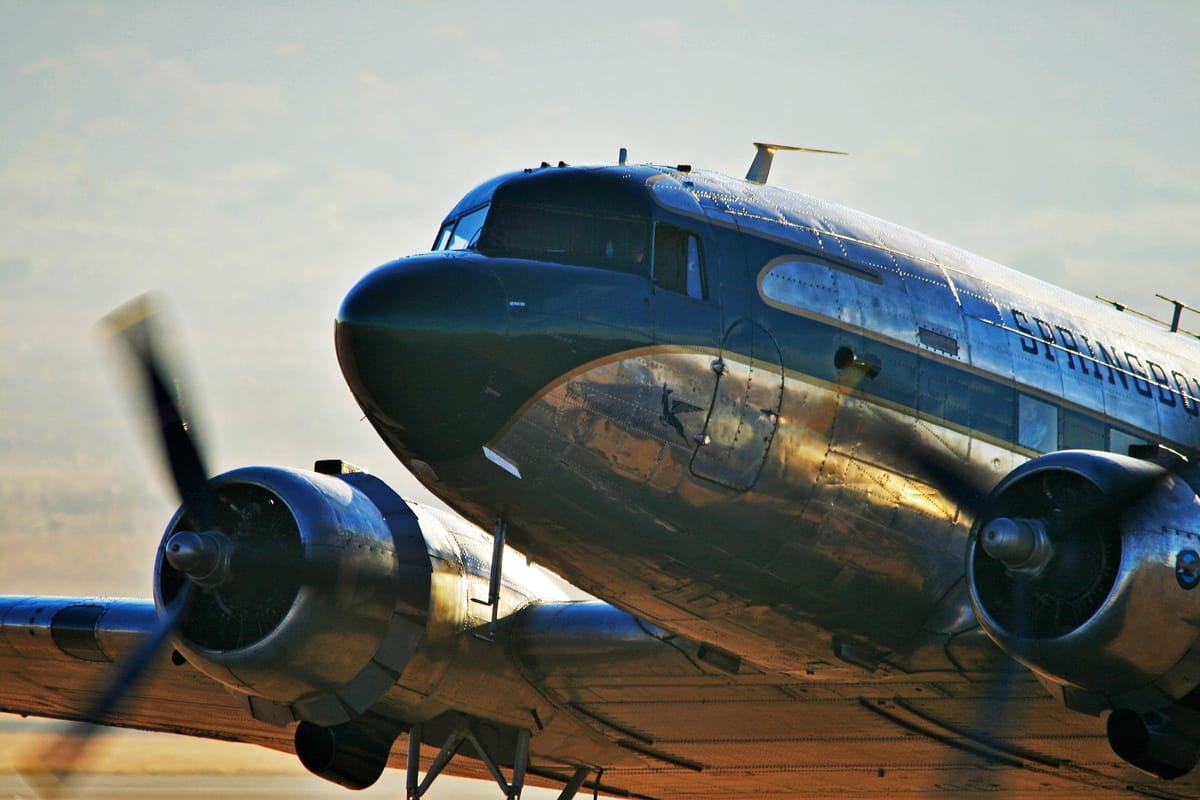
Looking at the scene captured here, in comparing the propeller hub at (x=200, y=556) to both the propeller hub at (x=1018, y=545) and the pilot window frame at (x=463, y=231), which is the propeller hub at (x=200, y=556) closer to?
the pilot window frame at (x=463, y=231)

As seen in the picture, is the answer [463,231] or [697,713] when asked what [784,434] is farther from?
[697,713]

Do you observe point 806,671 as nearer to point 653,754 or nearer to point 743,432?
point 743,432

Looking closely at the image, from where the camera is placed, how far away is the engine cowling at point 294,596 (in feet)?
44.5

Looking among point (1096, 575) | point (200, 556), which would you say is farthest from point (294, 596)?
point (1096, 575)

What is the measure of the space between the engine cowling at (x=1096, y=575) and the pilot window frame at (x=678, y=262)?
246cm

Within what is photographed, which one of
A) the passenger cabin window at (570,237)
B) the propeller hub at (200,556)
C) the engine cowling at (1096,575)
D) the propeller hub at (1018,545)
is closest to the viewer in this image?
the engine cowling at (1096,575)

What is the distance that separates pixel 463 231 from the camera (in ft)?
39.4

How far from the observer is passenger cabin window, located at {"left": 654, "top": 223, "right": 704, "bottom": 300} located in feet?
37.4

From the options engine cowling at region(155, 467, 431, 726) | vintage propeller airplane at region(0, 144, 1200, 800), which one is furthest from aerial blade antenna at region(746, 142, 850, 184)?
engine cowling at region(155, 467, 431, 726)

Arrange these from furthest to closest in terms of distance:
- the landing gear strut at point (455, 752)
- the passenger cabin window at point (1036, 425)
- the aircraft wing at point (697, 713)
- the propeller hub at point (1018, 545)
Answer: the landing gear strut at point (455, 752), the aircraft wing at point (697, 713), the passenger cabin window at point (1036, 425), the propeller hub at point (1018, 545)

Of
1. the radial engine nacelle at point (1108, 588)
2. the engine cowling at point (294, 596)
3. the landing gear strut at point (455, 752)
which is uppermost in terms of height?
the radial engine nacelle at point (1108, 588)

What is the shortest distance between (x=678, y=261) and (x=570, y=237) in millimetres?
750

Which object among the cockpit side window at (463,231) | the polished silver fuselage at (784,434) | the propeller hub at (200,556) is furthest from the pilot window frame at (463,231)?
the propeller hub at (200,556)

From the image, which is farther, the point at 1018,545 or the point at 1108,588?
the point at 1108,588
